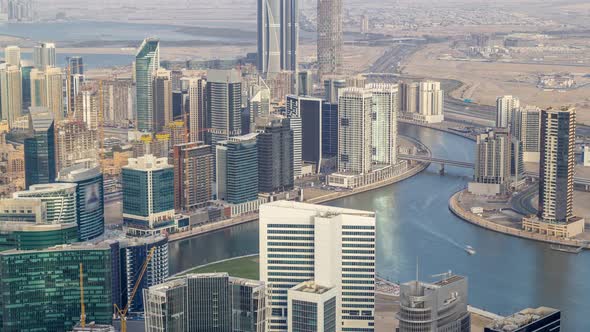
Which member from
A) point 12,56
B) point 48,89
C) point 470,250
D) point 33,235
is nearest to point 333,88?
point 48,89

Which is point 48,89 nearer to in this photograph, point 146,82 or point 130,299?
point 146,82

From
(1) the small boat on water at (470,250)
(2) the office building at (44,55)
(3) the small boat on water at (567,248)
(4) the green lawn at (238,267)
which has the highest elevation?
(2) the office building at (44,55)

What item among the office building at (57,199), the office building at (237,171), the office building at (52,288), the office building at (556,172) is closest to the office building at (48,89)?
the office building at (237,171)

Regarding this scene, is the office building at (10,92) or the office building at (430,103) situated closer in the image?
the office building at (10,92)

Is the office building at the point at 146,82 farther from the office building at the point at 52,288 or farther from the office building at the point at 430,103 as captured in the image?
the office building at the point at 52,288

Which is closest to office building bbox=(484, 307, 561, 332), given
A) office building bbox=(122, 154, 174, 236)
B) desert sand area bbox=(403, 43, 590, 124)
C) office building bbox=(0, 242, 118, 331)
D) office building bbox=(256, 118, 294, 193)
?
office building bbox=(0, 242, 118, 331)

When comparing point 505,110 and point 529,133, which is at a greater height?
point 505,110
